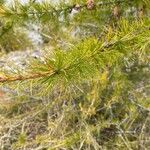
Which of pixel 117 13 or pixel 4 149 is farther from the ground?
pixel 117 13

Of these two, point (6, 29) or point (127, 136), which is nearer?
point (6, 29)

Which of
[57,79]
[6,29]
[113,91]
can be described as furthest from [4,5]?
[113,91]

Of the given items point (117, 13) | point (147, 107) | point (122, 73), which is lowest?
point (147, 107)

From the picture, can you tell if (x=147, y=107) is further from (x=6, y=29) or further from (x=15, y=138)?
(x=6, y=29)

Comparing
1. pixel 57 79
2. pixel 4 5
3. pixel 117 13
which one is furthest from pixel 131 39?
pixel 4 5

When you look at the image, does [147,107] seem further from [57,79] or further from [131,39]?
[57,79]

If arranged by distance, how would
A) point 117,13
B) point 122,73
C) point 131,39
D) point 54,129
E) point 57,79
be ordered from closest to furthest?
1. point 57,79
2. point 131,39
3. point 117,13
4. point 54,129
5. point 122,73

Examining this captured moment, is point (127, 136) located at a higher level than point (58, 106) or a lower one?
lower

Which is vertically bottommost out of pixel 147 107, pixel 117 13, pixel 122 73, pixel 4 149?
pixel 4 149

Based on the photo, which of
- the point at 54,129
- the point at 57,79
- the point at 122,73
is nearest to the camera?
the point at 57,79
